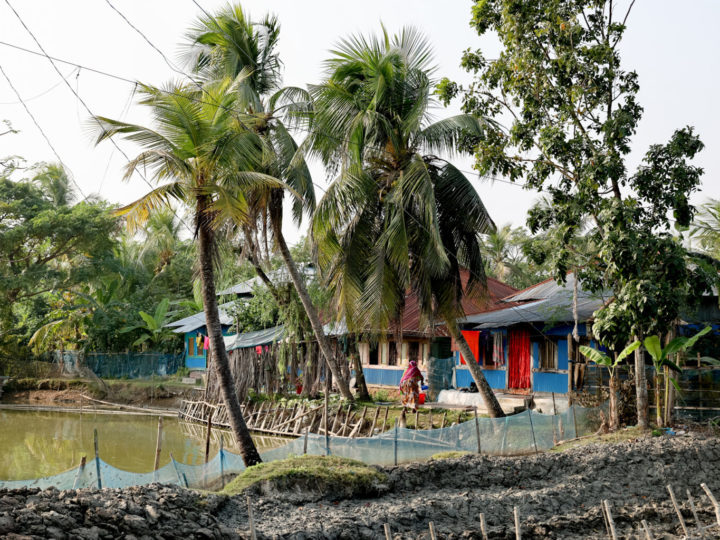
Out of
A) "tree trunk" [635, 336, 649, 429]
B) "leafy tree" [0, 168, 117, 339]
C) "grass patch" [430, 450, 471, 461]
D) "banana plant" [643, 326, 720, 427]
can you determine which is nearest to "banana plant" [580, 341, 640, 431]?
"tree trunk" [635, 336, 649, 429]

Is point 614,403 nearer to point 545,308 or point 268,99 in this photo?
point 545,308

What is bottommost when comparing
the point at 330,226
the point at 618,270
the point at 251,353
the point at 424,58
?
the point at 251,353

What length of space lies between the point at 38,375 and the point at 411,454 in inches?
974

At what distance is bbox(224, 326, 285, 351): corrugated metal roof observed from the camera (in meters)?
21.9

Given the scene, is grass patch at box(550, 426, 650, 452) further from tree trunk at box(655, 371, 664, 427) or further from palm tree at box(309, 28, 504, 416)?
palm tree at box(309, 28, 504, 416)

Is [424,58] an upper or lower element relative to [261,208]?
upper

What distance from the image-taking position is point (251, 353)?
22.6 metres

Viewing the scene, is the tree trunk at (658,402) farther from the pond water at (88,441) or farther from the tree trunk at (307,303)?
the pond water at (88,441)

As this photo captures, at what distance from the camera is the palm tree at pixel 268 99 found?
17.8 m

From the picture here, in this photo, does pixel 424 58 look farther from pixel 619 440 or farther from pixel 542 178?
pixel 619 440

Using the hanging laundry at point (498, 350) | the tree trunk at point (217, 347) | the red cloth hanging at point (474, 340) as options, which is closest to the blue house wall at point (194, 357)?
the red cloth hanging at point (474, 340)

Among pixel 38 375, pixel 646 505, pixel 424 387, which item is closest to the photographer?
pixel 646 505

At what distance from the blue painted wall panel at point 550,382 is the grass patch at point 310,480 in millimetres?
9458

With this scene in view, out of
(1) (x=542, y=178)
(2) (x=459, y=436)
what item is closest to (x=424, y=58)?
(1) (x=542, y=178)
